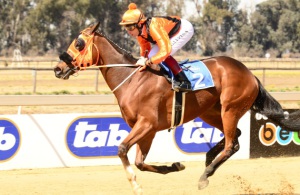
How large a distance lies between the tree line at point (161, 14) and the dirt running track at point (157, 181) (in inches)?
1707

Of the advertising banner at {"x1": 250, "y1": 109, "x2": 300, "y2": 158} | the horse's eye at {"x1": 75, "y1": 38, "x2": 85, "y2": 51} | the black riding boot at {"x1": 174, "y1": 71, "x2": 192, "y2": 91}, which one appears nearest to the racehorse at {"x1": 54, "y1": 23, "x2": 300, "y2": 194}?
the horse's eye at {"x1": 75, "y1": 38, "x2": 85, "y2": 51}

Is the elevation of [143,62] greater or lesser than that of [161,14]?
greater

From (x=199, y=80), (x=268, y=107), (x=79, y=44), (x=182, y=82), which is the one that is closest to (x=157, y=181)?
(x=268, y=107)

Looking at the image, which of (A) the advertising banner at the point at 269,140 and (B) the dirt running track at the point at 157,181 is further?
(A) the advertising banner at the point at 269,140

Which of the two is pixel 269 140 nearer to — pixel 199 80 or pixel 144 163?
pixel 199 80

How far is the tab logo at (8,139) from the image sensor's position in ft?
30.6

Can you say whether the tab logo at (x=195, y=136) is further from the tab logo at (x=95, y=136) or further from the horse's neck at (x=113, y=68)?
the horse's neck at (x=113, y=68)

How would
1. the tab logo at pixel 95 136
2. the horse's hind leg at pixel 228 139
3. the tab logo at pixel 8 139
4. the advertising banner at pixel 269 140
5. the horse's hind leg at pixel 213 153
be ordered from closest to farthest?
the horse's hind leg at pixel 228 139, the horse's hind leg at pixel 213 153, the tab logo at pixel 8 139, the tab logo at pixel 95 136, the advertising banner at pixel 269 140

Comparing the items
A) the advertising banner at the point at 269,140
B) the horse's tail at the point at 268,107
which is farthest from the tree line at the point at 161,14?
the horse's tail at the point at 268,107

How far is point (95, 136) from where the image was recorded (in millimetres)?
9922

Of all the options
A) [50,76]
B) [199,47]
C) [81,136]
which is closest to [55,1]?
[199,47]

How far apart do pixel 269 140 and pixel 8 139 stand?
15.0ft

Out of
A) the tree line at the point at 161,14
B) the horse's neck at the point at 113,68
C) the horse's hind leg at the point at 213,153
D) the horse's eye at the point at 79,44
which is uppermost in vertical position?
the horse's eye at the point at 79,44

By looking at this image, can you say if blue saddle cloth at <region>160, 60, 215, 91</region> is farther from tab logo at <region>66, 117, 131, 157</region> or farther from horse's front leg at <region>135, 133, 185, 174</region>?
tab logo at <region>66, 117, 131, 157</region>
